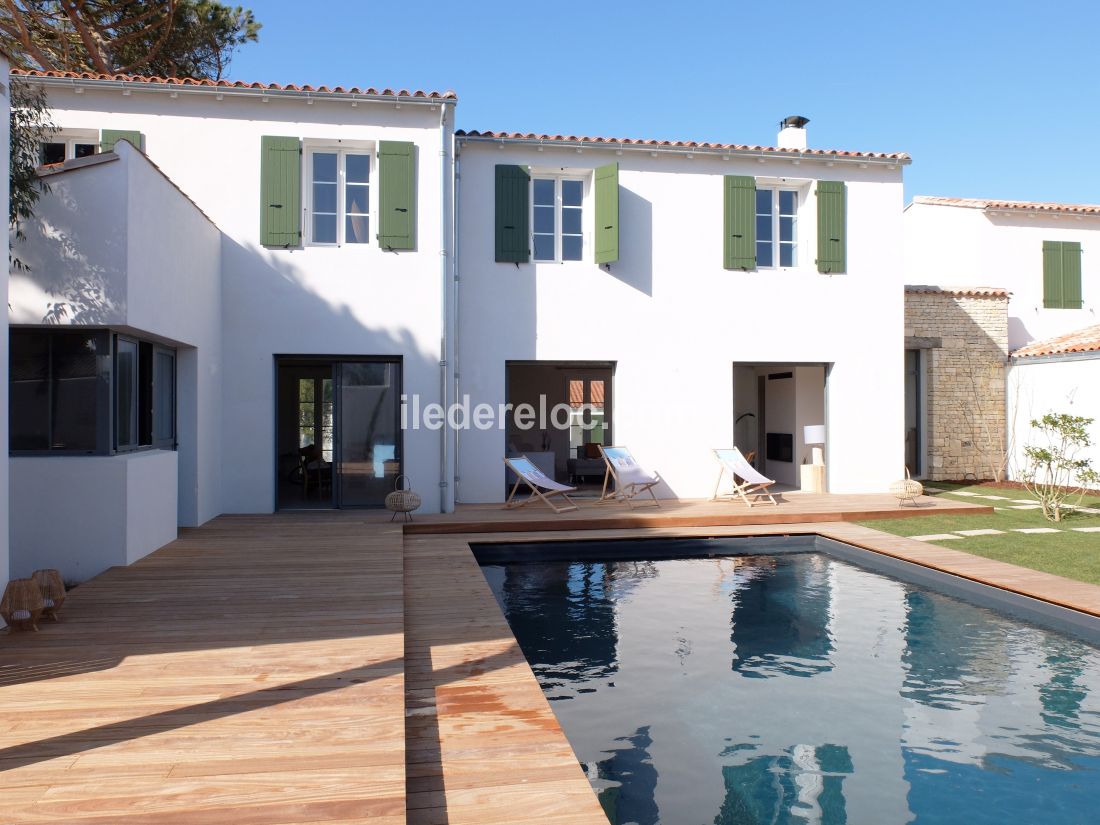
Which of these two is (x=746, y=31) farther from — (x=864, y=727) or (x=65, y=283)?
(x=864, y=727)

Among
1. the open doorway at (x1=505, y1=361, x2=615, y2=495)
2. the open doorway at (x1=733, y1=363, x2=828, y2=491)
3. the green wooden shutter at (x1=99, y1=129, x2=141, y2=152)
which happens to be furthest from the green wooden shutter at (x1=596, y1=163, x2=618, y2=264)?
the green wooden shutter at (x1=99, y1=129, x2=141, y2=152)

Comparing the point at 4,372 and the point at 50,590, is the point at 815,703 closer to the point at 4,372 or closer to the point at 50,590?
the point at 50,590

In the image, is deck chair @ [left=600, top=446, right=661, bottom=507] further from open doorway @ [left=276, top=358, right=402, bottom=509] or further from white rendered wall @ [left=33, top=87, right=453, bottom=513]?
open doorway @ [left=276, top=358, right=402, bottom=509]

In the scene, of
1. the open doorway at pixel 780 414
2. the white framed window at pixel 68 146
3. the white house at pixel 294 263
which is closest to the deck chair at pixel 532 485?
the white house at pixel 294 263

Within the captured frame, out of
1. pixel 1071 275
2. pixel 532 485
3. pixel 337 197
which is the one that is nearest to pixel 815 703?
pixel 532 485

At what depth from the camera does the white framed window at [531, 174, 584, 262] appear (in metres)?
11.0

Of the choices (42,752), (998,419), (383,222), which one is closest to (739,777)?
(42,752)

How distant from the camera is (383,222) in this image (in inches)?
388

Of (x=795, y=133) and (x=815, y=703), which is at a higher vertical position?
(x=795, y=133)

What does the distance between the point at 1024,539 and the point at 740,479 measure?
145 inches

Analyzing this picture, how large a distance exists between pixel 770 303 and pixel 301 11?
920cm

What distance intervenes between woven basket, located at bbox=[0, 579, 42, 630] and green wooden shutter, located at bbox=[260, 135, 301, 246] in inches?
236

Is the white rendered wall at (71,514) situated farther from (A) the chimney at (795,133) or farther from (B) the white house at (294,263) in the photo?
(A) the chimney at (795,133)

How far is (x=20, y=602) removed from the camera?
14.7 ft
